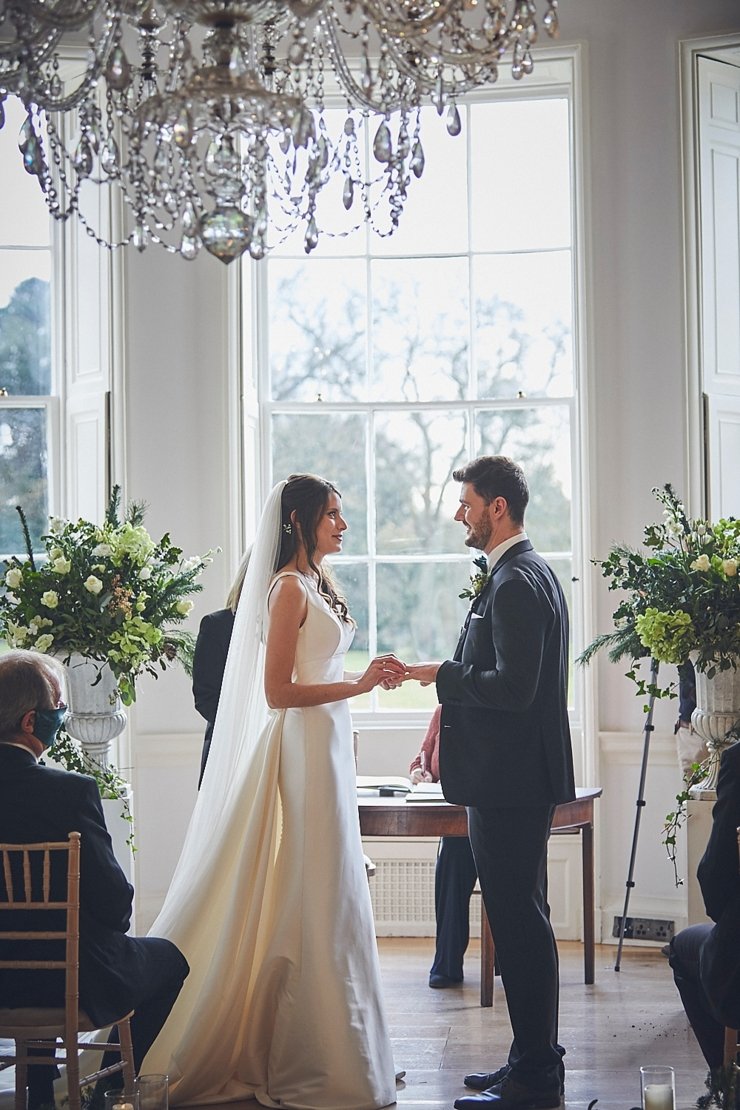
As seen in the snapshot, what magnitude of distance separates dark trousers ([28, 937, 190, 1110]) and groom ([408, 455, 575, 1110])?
92cm

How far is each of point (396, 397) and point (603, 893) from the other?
8.53 ft

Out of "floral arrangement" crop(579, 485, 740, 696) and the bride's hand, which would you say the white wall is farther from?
the bride's hand

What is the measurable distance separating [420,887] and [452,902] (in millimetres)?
799

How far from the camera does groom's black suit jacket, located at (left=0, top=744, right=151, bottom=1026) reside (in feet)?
10.8

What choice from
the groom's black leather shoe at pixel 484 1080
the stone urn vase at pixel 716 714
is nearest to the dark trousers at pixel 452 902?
the stone urn vase at pixel 716 714

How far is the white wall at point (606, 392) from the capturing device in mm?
6062

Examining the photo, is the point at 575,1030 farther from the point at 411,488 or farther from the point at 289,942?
the point at 411,488

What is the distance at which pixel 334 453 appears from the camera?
663 cm

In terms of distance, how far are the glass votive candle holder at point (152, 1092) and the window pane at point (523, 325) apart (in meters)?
4.66

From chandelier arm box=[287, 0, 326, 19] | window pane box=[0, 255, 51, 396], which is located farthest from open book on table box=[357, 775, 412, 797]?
chandelier arm box=[287, 0, 326, 19]

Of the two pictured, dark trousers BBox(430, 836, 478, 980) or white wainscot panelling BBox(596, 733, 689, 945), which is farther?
white wainscot panelling BBox(596, 733, 689, 945)

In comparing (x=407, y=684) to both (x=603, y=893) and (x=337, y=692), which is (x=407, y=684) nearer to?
(x=603, y=893)

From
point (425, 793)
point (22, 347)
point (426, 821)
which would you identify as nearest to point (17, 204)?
point (22, 347)

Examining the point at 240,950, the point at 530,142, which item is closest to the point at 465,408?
the point at 530,142
